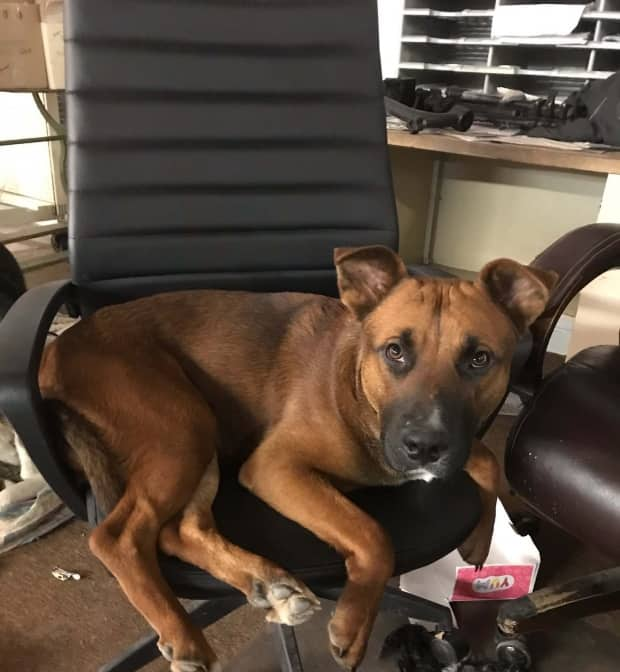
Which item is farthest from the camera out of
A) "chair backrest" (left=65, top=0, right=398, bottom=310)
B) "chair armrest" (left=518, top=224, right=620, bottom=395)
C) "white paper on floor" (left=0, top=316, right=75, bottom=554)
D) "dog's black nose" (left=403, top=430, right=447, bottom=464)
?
"white paper on floor" (left=0, top=316, right=75, bottom=554)

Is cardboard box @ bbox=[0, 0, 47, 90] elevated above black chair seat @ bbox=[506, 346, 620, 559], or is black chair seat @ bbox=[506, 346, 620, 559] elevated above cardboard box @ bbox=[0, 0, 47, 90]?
cardboard box @ bbox=[0, 0, 47, 90]

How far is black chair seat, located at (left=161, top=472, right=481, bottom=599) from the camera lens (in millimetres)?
1018

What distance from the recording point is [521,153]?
2.06m

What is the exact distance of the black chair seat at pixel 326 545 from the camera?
40.1 inches

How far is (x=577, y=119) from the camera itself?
2223 millimetres

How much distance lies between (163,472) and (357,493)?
352 millimetres

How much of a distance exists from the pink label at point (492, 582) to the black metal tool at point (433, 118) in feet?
4.51

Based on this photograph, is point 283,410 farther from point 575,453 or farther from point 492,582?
point 492,582

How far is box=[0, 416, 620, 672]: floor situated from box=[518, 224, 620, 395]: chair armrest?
693mm

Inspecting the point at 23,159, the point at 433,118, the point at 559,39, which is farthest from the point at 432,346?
the point at 23,159

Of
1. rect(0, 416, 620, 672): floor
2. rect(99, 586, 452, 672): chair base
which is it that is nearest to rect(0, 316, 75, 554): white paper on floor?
rect(0, 416, 620, 672): floor

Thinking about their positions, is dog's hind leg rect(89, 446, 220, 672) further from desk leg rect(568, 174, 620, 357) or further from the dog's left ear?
desk leg rect(568, 174, 620, 357)

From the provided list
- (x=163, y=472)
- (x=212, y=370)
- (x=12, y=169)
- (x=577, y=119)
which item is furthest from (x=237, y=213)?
(x=12, y=169)

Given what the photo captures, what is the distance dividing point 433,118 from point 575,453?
1.36 m
